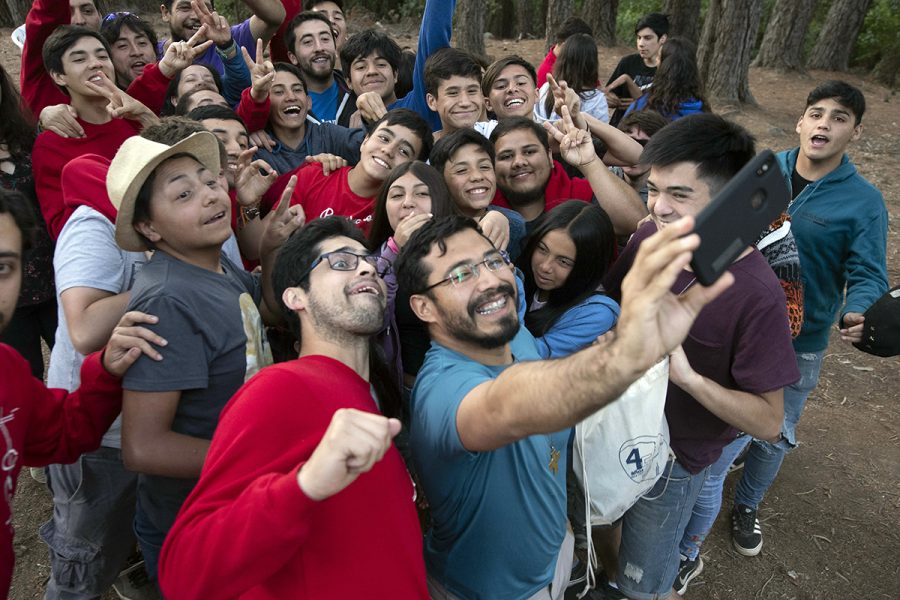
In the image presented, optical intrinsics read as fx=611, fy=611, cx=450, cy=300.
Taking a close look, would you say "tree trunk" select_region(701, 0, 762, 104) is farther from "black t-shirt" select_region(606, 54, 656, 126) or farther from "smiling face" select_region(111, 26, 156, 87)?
"smiling face" select_region(111, 26, 156, 87)

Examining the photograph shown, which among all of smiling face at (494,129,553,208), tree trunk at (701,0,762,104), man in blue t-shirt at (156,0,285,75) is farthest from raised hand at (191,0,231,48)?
tree trunk at (701,0,762,104)

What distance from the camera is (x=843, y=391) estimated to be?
5.27 meters

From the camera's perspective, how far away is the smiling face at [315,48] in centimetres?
476

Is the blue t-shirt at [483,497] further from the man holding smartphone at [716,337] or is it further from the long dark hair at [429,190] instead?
the long dark hair at [429,190]

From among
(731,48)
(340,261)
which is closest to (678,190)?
(340,261)

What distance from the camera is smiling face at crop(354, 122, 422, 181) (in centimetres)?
341

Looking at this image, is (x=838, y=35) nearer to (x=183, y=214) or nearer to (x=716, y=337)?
(x=716, y=337)

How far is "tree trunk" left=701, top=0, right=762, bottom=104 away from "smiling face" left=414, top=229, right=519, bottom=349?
10336 millimetres

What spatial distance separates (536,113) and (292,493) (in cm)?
455

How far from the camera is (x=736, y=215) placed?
1314 millimetres

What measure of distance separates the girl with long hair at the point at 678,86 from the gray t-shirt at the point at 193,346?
156 inches

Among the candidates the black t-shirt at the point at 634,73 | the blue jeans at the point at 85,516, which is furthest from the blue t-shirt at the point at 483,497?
the black t-shirt at the point at 634,73

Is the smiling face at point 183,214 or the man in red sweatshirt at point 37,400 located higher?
the smiling face at point 183,214

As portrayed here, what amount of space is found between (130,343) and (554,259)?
1.81 meters
